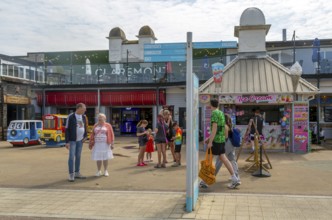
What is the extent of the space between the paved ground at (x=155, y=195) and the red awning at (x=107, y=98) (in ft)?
46.4

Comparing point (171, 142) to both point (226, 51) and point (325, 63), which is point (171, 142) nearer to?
point (325, 63)

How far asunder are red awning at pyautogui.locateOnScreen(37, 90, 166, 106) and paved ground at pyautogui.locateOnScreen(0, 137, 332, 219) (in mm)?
14138

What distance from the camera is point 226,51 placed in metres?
28.9

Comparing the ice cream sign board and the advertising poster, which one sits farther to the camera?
the advertising poster

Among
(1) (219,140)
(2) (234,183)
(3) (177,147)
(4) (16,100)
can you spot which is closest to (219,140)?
(1) (219,140)

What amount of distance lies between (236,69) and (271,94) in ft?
7.63

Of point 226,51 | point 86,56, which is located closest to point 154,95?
point 226,51

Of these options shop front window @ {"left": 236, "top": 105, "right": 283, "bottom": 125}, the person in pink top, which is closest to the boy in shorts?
the person in pink top

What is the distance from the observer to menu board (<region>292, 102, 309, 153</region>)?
14.7 meters

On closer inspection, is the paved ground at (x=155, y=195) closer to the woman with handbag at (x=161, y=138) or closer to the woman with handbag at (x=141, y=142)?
the woman with handbag at (x=161, y=138)

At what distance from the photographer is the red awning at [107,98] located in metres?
24.8

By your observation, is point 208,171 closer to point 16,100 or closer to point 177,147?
point 177,147

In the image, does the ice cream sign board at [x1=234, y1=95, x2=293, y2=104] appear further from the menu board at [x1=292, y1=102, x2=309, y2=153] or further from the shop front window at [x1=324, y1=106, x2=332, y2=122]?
the shop front window at [x1=324, y1=106, x2=332, y2=122]

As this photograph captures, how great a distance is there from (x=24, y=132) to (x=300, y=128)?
13667 mm
